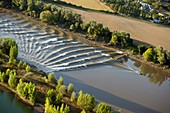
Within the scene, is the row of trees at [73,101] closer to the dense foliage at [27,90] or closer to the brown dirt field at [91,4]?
the dense foliage at [27,90]

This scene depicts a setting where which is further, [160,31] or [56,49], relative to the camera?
[160,31]

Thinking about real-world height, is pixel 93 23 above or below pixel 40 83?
above

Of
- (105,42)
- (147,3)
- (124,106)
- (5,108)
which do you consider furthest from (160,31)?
(5,108)

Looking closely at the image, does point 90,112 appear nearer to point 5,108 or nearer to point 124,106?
point 124,106

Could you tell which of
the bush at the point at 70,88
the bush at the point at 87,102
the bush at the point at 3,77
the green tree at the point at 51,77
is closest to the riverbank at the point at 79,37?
the green tree at the point at 51,77

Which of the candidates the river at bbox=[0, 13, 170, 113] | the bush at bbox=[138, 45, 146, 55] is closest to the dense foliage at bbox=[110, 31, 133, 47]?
the bush at bbox=[138, 45, 146, 55]

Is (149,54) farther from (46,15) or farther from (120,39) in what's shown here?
(46,15)

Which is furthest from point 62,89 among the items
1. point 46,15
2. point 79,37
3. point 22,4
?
point 22,4

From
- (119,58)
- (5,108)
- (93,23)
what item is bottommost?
(5,108)
